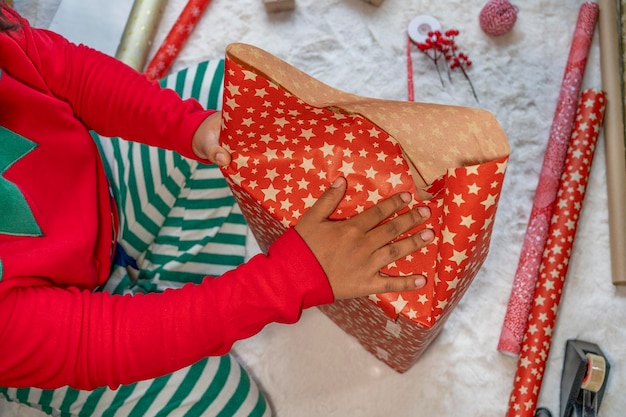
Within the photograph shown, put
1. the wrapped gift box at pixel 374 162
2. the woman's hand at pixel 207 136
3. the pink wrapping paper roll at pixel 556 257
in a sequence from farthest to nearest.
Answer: the pink wrapping paper roll at pixel 556 257
the woman's hand at pixel 207 136
the wrapped gift box at pixel 374 162

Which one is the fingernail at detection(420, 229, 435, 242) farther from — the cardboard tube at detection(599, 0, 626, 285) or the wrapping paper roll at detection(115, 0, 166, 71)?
the wrapping paper roll at detection(115, 0, 166, 71)

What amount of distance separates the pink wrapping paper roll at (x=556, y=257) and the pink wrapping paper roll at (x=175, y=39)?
0.57 metres

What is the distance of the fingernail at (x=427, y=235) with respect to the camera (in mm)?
465

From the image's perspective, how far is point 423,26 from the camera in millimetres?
869

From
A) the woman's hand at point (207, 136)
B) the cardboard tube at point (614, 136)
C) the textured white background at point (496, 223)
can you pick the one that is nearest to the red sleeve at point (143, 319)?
the woman's hand at point (207, 136)

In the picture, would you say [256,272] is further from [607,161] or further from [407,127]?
[607,161]

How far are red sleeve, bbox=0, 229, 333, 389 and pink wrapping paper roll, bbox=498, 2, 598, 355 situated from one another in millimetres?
333

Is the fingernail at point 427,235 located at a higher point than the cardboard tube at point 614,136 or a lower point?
lower

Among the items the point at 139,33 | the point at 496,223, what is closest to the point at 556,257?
the point at 496,223

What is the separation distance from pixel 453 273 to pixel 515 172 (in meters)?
0.39

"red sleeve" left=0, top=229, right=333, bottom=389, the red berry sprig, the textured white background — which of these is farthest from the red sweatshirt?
the red berry sprig

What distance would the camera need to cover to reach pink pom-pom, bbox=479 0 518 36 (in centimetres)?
83

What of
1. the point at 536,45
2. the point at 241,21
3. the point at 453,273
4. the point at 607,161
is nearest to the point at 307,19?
the point at 241,21

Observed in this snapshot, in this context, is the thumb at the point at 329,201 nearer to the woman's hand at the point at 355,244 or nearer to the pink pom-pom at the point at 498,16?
the woman's hand at the point at 355,244
